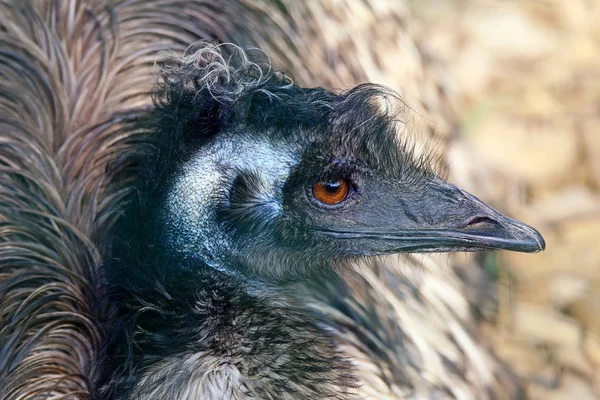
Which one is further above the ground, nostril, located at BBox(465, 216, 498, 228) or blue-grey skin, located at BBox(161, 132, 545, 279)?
nostril, located at BBox(465, 216, 498, 228)

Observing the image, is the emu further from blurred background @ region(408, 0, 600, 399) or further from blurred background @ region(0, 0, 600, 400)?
blurred background @ region(408, 0, 600, 399)

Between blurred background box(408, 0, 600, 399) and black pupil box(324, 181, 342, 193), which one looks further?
blurred background box(408, 0, 600, 399)

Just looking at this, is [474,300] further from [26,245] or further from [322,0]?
[26,245]

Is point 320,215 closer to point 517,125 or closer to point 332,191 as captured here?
point 332,191

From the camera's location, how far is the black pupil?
7.72 feet

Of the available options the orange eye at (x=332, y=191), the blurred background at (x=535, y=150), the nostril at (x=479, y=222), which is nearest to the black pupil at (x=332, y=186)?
the orange eye at (x=332, y=191)

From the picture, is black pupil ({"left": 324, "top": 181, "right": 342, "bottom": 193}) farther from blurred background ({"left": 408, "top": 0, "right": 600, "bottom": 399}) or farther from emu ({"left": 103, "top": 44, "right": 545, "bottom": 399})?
blurred background ({"left": 408, "top": 0, "right": 600, "bottom": 399})

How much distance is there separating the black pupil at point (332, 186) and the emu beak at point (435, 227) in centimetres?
8

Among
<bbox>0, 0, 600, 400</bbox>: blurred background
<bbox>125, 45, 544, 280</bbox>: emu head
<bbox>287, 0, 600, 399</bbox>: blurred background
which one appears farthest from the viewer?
<bbox>287, 0, 600, 399</bbox>: blurred background

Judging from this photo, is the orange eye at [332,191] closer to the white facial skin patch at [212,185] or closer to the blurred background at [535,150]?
the white facial skin patch at [212,185]

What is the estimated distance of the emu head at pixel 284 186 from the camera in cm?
232

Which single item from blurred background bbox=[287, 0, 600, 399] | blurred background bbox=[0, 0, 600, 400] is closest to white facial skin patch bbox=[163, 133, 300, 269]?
blurred background bbox=[0, 0, 600, 400]

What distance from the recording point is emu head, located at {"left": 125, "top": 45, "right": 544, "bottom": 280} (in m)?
2.32

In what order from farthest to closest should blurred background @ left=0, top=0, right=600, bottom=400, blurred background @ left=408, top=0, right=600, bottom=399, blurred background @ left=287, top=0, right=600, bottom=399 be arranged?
blurred background @ left=408, top=0, right=600, bottom=399
blurred background @ left=287, top=0, right=600, bottom=399
blurred background @ left=0, top=0, right=600, bottom=400
